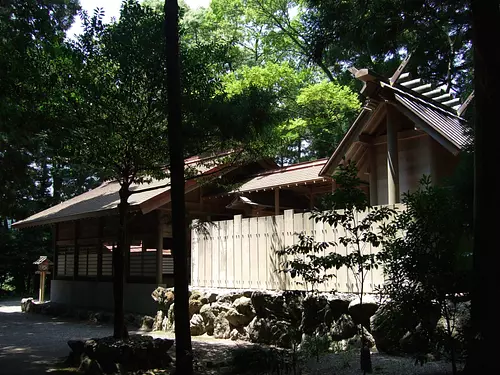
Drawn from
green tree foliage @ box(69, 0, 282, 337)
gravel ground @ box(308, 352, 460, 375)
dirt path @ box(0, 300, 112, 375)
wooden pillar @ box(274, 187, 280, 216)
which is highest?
green tree foliage @ box(69, 0, 282, 337)

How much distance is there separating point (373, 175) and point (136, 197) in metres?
7.42

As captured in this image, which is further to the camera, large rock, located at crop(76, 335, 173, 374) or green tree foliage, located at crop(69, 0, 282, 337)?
green tree foliage, located at crop(69, 0, 282, 337)

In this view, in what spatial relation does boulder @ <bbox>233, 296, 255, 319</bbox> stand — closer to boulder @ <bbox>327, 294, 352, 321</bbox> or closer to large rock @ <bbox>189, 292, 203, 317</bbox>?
large rock @ <bbox>189, 292, 203, 317</bbox>

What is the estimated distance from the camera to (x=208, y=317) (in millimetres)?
12250

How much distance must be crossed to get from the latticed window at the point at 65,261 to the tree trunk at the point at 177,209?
1571 cm

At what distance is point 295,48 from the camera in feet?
95.5

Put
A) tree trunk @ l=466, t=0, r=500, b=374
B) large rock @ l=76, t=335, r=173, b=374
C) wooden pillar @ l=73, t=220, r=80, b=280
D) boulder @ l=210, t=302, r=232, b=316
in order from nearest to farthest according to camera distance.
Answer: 1. tree trunk @ l=466, t=0, r=500, b=374
2. large rock @ l=76, t=335, r=173, b=374
3. boulder @ l=210, t=302, r=232, b=316
4. wooden pillar @ l=73, t=220, r=80, b=280

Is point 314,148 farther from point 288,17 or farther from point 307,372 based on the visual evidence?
point 307,372

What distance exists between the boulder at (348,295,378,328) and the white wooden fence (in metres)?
0.33

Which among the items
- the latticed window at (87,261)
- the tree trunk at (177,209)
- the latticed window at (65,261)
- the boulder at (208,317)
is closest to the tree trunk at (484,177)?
the tree trunk at (177,209)

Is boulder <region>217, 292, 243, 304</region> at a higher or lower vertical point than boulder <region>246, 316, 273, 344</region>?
higher

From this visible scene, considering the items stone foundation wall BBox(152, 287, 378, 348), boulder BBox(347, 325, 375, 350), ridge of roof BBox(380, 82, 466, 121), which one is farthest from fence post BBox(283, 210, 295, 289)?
ridge of roof BBox(380, 82, 466, 121)

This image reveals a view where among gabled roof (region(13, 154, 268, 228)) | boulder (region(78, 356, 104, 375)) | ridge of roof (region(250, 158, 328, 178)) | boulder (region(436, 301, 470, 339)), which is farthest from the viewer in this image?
ridge of roof (region(250, 158, 328, 178))

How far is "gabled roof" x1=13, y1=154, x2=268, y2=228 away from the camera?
40.0 feet
